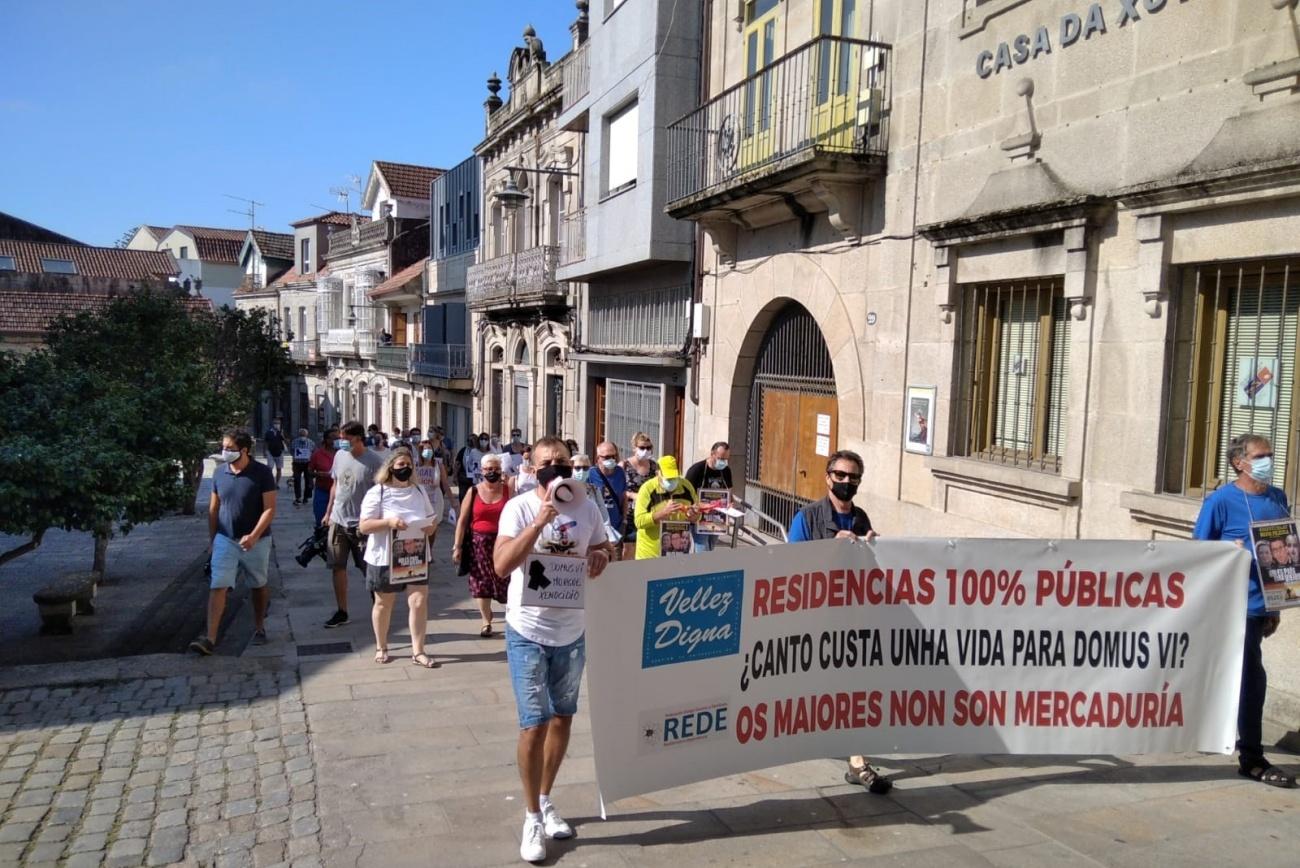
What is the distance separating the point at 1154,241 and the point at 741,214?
6.64 m

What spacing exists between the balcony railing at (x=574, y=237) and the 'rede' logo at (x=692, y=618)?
49.3 ft

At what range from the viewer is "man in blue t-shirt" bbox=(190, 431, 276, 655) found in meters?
8.06

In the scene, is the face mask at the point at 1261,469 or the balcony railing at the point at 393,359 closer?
the face mask at the point at 1261,469

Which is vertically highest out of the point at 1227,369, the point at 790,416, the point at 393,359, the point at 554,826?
the point at 1227,369

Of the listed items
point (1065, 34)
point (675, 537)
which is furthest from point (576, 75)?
point (675, 537)

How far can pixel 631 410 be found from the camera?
61.3ft

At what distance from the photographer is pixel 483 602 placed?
28.9 feet

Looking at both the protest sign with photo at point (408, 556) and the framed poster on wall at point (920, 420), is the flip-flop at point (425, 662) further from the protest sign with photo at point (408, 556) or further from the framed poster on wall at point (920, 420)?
the framed poster on wall at point (920, 420)

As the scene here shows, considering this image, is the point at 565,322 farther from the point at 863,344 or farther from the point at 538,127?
the point at 863,344

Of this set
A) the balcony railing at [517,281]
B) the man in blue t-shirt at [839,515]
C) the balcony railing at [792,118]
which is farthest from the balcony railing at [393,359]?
the man in blue t-shirt at [839,515]

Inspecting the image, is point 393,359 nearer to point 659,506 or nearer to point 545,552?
point 659,506

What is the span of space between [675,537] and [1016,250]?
3751mm

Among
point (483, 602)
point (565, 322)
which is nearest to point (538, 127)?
point (565, 322)

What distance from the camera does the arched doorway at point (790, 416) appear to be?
1202cm
